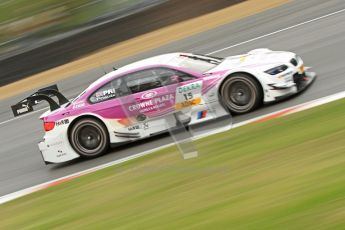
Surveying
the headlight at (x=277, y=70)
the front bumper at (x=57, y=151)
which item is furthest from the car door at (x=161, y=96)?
the front bumper at (x=57, y=151)

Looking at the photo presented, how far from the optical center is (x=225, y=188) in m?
7.49

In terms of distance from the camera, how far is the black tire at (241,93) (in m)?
10.6

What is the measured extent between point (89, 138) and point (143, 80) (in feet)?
4.62

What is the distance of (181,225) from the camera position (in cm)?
671

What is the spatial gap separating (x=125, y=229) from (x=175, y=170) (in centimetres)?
192

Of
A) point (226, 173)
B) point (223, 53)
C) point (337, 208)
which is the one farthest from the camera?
point (223, 53)

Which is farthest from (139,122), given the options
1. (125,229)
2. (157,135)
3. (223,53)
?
(223,53)

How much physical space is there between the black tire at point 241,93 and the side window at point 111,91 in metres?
1.75

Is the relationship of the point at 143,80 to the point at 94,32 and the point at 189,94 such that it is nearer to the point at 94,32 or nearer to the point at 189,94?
the point at 189,94

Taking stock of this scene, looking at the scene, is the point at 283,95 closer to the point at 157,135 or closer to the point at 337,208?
the point at 157,135

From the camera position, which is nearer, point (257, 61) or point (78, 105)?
point (257, 61)

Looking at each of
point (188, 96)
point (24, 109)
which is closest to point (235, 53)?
point (188, 96)

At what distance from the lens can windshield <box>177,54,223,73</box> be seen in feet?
36.5

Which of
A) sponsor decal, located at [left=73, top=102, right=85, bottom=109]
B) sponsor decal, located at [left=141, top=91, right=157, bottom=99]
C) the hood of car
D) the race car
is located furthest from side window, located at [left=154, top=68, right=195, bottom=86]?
sponsor decal, located at [left=73, top=102, right=85, bottom=109]
